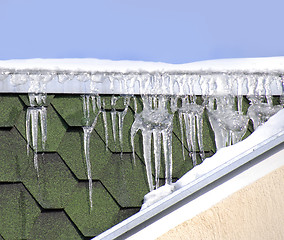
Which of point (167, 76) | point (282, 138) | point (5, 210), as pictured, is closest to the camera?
point (282, 138)

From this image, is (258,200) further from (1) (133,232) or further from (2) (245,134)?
(2) (245,134)

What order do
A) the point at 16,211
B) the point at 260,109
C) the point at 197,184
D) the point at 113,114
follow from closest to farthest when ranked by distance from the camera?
1. the point at 197,184
2. the point at 16,211
3. the point at 113,114
4. the point at 260,109

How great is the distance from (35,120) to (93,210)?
17.7 inches

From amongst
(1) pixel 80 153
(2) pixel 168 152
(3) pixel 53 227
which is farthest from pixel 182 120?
(3) pixel 53 227

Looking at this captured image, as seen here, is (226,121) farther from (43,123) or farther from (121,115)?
(43,123)

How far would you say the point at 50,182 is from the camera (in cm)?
170

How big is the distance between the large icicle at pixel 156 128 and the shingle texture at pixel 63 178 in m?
0.03

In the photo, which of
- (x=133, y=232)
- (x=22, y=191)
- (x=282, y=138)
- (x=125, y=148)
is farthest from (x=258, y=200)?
(x=22, y=191)

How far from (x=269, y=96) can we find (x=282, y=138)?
0.80 meters

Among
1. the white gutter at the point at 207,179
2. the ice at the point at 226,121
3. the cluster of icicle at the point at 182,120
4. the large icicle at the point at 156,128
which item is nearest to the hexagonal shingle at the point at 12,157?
the cluster of icicle at the point at 182,120

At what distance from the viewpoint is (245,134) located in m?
1.93

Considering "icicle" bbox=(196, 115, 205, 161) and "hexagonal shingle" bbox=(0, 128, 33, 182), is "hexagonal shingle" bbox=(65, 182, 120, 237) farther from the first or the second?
"icicle" bbox=(196, 115, 205, 161)

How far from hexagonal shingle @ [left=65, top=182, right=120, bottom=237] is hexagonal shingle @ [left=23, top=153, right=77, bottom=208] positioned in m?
0.04

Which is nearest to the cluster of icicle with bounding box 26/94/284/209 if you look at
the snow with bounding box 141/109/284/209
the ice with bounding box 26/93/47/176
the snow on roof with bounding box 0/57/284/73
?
the ice with bounding box 26/93/47/176
